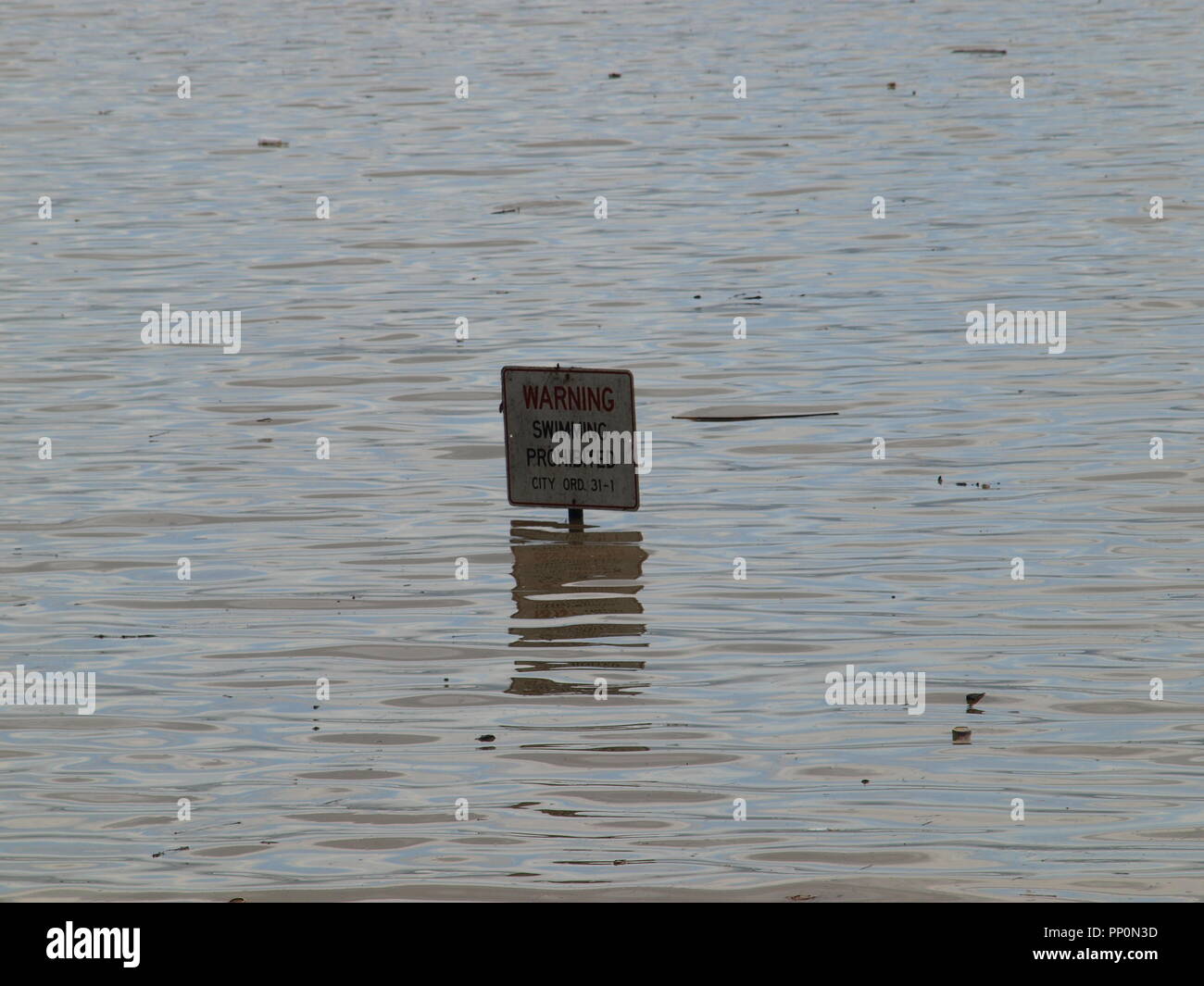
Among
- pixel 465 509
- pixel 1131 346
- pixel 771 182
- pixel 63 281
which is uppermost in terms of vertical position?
pixel 771 182

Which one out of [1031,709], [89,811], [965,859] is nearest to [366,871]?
[89,811]

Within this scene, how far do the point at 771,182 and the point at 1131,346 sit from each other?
22.5 ft

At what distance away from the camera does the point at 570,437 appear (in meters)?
8.40

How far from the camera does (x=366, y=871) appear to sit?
5.55 m

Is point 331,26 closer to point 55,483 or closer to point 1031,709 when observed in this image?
point 55,483

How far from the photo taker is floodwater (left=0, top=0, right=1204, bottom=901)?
5.79 m

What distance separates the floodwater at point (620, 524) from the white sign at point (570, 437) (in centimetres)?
30

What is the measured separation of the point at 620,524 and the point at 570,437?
0.74m

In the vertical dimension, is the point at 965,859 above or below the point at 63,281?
below

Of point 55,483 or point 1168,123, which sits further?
point 1168,123
